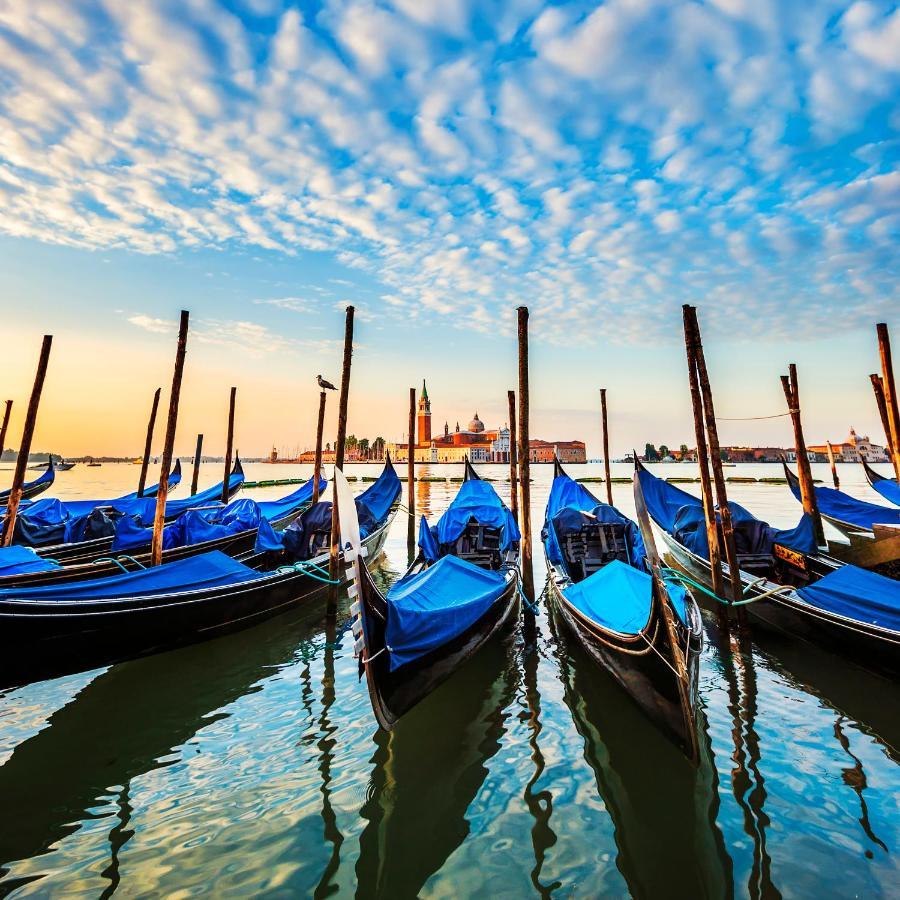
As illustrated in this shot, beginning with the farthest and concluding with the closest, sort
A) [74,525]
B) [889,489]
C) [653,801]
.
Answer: [889,489]
[74,525]
[653,801]

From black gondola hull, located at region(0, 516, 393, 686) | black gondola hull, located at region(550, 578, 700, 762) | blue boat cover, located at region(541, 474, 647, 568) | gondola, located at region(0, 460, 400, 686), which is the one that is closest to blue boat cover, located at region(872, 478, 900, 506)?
blue boat cover, located at region(541, 474, 647, 568)

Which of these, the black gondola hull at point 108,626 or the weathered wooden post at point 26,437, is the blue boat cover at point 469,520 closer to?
the black gondola hull at point 108,626

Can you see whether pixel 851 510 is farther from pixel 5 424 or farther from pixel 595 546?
pixel 5 424

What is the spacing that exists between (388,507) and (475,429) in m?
116

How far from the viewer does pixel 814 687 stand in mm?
4879

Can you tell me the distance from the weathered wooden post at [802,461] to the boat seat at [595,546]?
3.43 m

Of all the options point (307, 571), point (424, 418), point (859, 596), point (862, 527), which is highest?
point (424, 418)

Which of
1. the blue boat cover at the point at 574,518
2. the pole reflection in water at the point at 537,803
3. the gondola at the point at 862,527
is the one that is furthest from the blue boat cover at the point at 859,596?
the pole reflection in water at the point at 537,803

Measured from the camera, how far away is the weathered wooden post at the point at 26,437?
854cm

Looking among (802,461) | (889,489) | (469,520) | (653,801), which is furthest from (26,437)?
(889,489)

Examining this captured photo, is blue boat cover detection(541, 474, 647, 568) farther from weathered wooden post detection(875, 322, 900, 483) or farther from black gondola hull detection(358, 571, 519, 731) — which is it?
weathered wooden post detection(875, 322, 900, 483)

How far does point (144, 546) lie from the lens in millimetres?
8727

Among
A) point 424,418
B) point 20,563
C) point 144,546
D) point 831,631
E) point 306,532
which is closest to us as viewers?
point 831,631

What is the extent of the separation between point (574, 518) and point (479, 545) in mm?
1693
